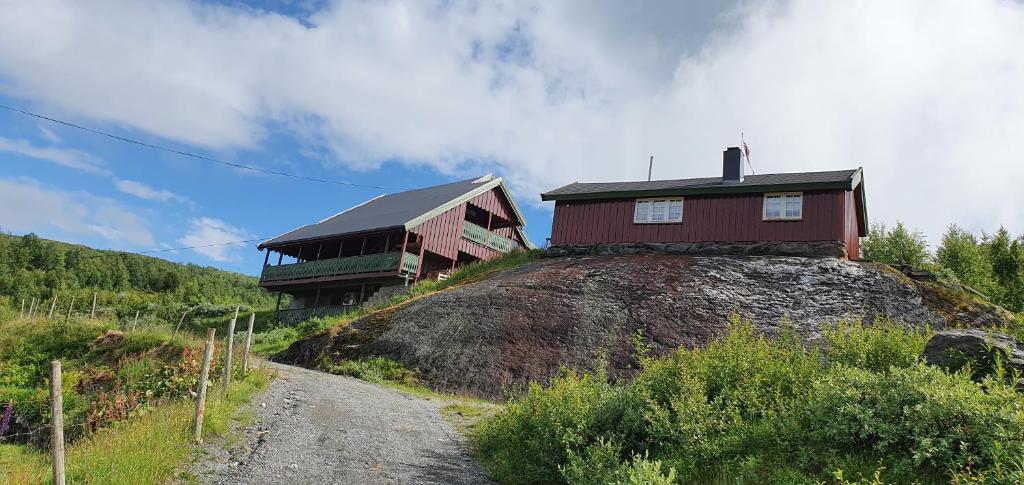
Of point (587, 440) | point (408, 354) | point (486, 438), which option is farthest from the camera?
point (408, 354)

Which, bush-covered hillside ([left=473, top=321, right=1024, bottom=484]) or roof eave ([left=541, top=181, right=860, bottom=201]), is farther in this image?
roof eave ([left=541, top=181, right=860, bottom=201])

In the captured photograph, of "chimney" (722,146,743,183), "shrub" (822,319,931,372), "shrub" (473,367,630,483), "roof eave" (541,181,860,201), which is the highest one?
"chimney" (722,146,743,183)

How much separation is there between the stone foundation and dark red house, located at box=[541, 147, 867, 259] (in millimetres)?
204

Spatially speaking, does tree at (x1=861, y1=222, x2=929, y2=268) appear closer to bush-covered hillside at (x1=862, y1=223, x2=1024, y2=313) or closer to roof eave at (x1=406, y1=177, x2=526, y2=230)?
bush-covered hillside at (x1=862, y1=223, x2=1024, y2=313)

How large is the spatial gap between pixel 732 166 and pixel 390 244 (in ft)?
58.1

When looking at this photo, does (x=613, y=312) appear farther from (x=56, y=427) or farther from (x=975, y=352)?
(x=56, y=427)

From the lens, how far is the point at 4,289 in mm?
44656

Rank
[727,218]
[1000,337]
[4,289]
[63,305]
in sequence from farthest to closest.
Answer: [4,289], [63,305], [727,218], [1000,337]

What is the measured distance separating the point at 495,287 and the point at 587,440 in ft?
44.5

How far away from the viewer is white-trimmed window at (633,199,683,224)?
26.5 m

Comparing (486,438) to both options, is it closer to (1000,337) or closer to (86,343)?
(1000,337)

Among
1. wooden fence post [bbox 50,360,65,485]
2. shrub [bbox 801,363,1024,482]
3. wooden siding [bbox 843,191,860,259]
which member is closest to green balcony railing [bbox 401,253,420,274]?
wooden siding [bbox 843,191,860,259]

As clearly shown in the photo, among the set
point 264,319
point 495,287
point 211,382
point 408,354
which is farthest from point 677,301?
point 264,319

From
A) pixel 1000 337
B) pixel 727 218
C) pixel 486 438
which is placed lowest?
pixel 486 438
